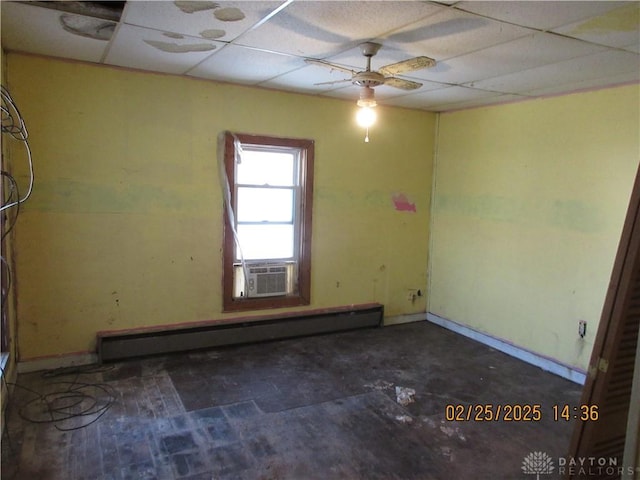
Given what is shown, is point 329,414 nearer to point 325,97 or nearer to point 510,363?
point 510,363

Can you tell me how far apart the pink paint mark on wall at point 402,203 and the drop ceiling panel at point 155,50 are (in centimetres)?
265

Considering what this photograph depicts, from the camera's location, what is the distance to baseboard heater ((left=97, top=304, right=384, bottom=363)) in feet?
13.0

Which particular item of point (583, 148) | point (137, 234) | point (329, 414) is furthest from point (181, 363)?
point (583, 148)

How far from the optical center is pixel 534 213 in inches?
171

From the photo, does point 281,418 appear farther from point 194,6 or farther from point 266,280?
point 194,6

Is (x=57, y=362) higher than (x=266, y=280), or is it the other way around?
(x=266, y=280)

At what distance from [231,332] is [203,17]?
9.30ft

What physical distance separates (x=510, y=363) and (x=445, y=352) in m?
0.59

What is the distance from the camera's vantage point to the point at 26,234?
3613 millimetres

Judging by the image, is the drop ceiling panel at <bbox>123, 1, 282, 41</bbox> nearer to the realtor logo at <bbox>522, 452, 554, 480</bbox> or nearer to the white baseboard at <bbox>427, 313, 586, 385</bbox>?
the realtor logo at <bbox>522, 452, 554, 480</bbox>

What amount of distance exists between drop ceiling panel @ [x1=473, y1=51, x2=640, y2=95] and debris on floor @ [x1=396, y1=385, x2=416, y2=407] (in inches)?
101

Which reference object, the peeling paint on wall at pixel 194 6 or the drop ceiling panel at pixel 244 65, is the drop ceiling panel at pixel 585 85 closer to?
the drop ceiling panel at pixel 244 65

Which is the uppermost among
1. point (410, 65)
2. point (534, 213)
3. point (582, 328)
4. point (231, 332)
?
point (410, 65)

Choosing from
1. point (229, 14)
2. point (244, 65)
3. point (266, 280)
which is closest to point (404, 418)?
point (266, 280)
